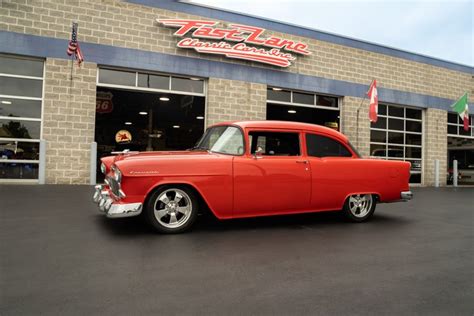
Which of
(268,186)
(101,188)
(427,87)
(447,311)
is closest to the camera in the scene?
(447,311)

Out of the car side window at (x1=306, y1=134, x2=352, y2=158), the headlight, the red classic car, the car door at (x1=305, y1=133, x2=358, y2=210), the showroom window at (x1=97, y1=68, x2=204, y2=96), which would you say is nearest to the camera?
the headlight

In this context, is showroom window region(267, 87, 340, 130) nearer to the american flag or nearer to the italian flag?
the italian flag

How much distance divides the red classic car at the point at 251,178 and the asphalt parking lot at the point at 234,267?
14.1 inches

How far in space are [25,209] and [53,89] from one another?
5.69 meters

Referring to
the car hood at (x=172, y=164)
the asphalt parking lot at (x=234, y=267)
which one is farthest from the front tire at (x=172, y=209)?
the car hood at (x=172, y=164)

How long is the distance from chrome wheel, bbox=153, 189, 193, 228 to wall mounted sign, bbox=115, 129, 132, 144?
12.0m

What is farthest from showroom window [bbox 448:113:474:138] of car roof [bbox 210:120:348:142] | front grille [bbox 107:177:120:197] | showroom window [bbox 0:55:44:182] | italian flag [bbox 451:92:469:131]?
showroom window [bbox 0:55:44:182]

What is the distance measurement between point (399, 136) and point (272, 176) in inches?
559

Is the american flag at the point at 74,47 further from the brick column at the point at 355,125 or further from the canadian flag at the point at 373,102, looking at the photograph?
the canadian flag at the point at 373,102

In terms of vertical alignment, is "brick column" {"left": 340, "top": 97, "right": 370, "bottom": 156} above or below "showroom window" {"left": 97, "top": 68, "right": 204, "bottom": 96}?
below

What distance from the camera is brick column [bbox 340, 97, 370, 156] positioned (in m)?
15.4

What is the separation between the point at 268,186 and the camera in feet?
16.7

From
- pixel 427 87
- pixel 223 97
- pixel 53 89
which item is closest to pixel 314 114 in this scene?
pixel 223 97

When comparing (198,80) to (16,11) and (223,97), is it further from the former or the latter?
(16,11)
